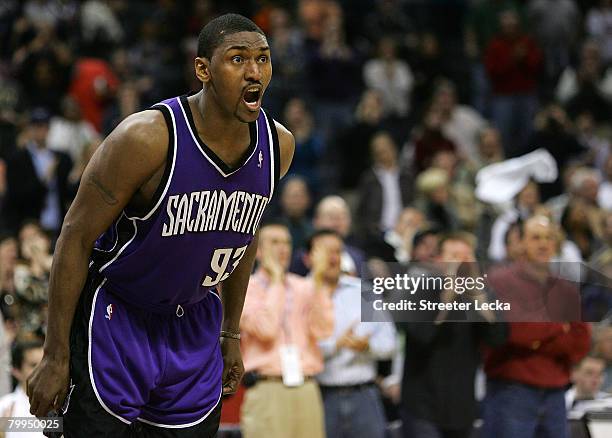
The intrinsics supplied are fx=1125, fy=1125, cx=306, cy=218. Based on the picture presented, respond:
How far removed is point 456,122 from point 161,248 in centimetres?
868

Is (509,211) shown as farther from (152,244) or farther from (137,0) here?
(137,0)

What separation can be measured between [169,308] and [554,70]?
34.5ft

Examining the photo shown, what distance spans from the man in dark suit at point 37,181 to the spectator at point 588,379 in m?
5.34

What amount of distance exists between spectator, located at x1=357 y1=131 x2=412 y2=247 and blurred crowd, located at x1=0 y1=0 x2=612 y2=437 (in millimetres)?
19

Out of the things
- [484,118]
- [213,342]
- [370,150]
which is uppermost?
[484,118]

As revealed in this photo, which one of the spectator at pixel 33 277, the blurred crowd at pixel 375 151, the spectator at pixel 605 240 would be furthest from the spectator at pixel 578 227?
the spectator at pixel 33 277

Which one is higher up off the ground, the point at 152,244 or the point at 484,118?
the point at 484,118

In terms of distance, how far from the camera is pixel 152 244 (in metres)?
3.77

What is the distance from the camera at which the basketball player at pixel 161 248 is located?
3709mm

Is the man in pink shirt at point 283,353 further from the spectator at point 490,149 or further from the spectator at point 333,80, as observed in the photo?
the spectator at point 333,80

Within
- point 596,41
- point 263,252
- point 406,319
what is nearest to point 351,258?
point 263,252

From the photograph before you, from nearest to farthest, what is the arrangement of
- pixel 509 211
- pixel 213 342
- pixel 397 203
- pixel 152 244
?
pixel 152 244 < pixel 213 342 < pixel 509 211 < pixel 397 203

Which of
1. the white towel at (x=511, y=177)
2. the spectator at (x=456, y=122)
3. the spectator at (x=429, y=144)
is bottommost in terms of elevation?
the white towel at (x=511, y=177)

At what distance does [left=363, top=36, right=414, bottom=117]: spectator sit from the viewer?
1249 centimetres
